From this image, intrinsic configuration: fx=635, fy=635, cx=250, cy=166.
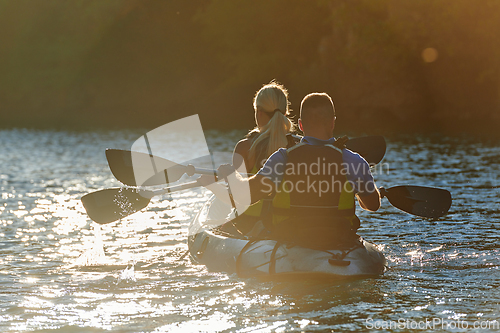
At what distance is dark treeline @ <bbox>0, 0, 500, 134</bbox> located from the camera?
160ft

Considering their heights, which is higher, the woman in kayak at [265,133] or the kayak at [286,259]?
the woman in kayak at [265,133]

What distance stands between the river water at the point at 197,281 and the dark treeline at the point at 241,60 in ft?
78.7

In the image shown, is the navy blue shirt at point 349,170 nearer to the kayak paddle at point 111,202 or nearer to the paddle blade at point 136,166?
the paddle blade at point 136,166

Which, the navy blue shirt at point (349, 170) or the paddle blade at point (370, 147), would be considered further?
the paddle blade at point (370, 147)

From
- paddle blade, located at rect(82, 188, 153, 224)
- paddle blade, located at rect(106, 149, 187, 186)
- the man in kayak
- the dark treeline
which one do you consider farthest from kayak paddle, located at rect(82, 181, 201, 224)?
the dark treeline

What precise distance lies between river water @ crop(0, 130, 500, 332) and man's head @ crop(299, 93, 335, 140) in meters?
1.47

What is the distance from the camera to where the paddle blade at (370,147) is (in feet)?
26.2

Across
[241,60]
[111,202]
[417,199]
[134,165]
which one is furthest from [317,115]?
[241,60]

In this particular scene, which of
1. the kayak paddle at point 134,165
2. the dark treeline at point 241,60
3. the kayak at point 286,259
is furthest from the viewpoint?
the dark treeline at point 241,60

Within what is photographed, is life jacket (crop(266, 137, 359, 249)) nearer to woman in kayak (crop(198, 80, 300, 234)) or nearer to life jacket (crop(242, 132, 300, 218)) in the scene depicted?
life jacket (crop(242, 132, 300, 218))

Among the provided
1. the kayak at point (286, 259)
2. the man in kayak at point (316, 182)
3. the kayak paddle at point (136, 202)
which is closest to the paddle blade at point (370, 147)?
the kayak paddle at point (136, 202)

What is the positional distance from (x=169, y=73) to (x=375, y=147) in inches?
2719

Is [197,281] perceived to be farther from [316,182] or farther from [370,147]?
[370,147]

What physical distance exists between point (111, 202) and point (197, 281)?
1.44 metres
